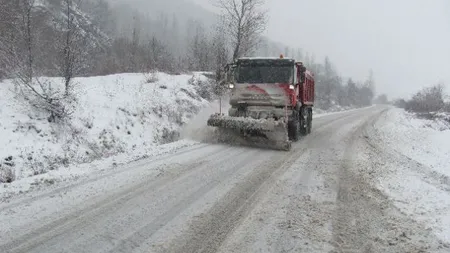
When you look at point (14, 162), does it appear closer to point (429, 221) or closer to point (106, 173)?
point (106, 173)

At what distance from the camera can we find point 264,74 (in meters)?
13.2

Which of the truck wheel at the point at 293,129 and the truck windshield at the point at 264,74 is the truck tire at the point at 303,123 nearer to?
the truck wheel at the point at 293,129

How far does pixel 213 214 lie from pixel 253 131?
711 centimetres

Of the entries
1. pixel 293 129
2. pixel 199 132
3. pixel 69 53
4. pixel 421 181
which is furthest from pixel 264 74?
pixel 421 181

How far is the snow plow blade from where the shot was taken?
39.1 ft

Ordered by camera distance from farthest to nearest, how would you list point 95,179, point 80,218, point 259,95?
point 259,95
point 95,179
point 80,218

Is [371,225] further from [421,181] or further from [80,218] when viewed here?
[80,218]

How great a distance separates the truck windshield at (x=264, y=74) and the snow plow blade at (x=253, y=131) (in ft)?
5.09

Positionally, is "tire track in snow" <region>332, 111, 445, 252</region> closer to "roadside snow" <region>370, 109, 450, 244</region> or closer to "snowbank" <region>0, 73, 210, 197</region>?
"roadside snow" <region>370, 109, 450, 244</region>

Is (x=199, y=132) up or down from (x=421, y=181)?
up

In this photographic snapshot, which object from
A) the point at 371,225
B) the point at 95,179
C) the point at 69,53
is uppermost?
the point at 69,53

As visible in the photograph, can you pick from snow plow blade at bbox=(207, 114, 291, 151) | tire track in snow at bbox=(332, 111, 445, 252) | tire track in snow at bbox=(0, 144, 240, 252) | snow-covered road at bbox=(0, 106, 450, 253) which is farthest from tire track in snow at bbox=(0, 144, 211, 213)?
tire track in snow at bbox=(332, 111, 445, 252)

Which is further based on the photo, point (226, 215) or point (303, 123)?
point (303, 123)

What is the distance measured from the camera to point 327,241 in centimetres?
462
